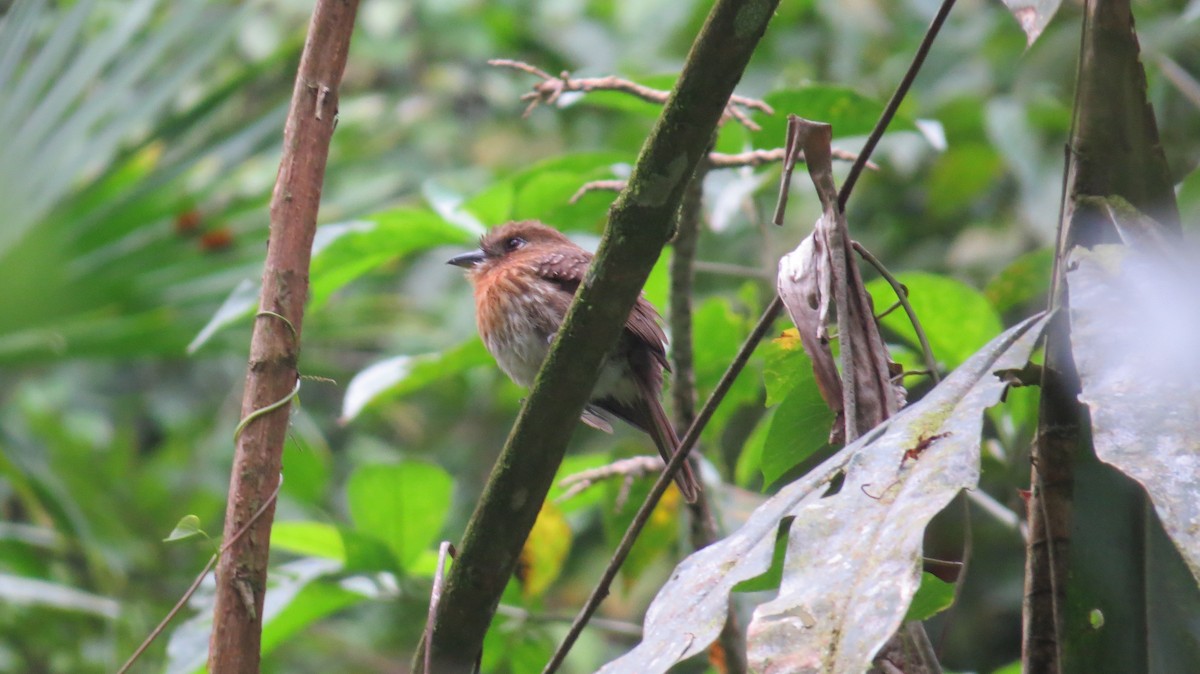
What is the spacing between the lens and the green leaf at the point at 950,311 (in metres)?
2.16

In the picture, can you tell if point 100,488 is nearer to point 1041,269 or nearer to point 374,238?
point 374,238

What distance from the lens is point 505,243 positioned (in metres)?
3.44

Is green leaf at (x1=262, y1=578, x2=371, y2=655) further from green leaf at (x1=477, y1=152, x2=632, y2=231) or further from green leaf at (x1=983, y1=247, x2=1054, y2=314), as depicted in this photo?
green leaf at (x1=983, y1=247, x2=1054, y2=314)

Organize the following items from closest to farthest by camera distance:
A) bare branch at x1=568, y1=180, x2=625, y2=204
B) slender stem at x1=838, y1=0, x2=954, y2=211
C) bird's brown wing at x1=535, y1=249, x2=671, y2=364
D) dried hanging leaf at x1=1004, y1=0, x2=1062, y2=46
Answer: dried hanging leaf at x1=1004, y1=0, x2=1062, y2=46
slender stem at x1=838, y1=0, x2=954, y2=211
bare branch at x1=568, y1=180, x2=625, y2=204
bird's brown wing at x1=535, y1=249, x2=671, y2=364

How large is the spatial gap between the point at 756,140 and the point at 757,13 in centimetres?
115

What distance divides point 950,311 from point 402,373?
111 cm

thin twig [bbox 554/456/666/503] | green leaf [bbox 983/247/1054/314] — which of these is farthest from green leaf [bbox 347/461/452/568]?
green leaf [bbox 983/247/1054/314]

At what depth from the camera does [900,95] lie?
145 cm

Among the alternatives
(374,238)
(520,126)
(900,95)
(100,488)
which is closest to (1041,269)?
(900,95)

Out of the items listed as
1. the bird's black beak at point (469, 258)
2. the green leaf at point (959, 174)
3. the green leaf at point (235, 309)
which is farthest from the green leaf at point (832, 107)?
the green leaf at point (959, 174)

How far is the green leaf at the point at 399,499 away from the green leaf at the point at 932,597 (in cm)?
113

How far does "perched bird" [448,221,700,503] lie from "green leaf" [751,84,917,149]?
67cm

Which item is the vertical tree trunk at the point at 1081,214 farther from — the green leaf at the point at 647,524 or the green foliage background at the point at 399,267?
the green leaf at the point at 647,524

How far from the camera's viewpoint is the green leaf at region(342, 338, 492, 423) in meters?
2.46
